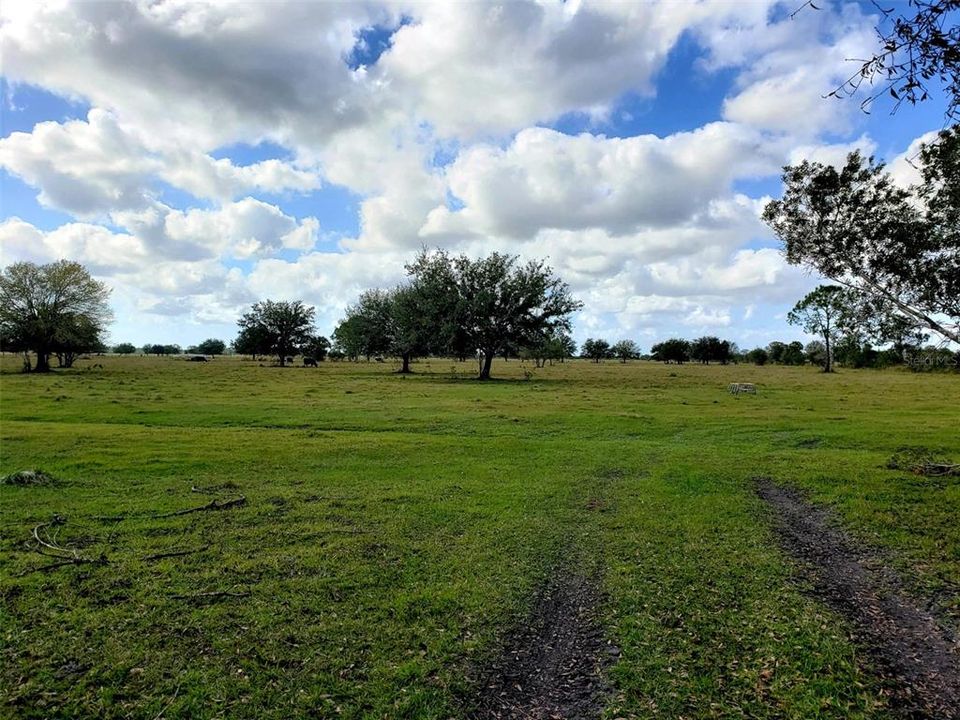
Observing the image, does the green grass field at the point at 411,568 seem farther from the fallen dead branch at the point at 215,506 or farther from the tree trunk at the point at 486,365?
the tree trunk at the point at 486,365

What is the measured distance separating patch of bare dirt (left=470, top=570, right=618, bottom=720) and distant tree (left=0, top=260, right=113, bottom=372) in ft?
234

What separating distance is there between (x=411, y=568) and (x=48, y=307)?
72.5 m

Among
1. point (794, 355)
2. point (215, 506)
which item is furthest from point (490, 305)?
point (794, 355)

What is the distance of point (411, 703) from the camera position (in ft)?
17.5

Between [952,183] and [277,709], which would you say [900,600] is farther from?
[952,183]

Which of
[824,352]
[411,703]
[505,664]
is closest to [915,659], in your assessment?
[505,664]

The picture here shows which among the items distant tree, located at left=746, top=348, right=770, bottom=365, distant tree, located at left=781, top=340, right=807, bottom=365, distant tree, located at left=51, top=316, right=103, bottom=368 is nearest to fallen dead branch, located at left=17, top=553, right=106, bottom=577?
distant tree, located at left=51, top=316, right=103, bottom=368

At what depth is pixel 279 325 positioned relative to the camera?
102188mm

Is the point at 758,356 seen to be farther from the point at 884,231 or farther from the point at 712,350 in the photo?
the point at 884,231

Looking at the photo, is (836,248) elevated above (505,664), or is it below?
above

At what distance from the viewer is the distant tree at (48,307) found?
60562 millimetres

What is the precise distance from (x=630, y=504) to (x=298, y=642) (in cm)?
802

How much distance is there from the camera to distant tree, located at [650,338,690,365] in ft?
588

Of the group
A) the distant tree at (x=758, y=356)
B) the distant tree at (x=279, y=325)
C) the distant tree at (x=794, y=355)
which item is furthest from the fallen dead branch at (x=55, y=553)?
the distant tree at (x=758, y=356)
